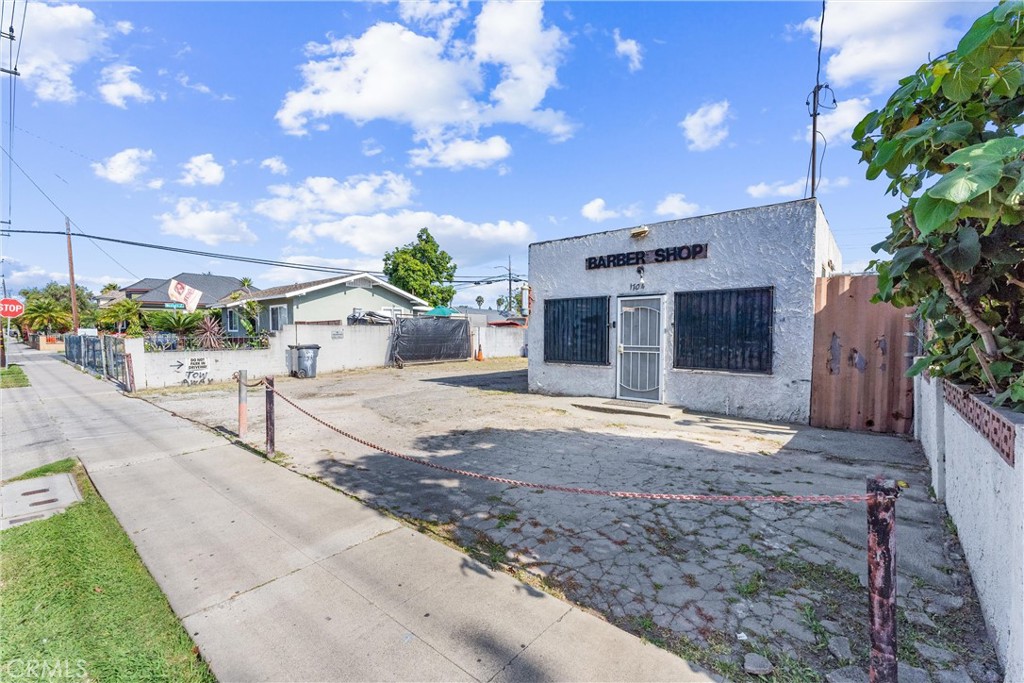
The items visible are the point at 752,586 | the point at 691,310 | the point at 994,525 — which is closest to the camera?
the point at 994,525

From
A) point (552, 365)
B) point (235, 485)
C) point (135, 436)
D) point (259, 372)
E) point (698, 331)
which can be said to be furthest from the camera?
point (259, 372)

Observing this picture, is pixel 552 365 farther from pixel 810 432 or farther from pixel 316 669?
pixel 316 669

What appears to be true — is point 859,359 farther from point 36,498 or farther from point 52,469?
point 52,469

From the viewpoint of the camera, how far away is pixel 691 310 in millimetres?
8570

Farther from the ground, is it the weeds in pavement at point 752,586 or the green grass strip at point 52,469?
the weeds in pavement at point 752,586

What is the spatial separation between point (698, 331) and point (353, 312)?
1899cm

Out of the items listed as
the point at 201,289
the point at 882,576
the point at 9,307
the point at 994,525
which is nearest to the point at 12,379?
the point at 9,307

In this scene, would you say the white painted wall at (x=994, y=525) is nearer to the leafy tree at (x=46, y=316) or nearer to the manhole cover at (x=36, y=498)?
the manhole cover at (x=36, y=498)

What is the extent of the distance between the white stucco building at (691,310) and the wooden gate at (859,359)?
21cm

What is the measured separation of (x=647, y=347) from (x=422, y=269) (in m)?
24.9

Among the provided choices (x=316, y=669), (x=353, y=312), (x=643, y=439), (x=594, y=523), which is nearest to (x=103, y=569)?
(x=316, y=669)

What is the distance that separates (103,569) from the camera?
3.15 metres

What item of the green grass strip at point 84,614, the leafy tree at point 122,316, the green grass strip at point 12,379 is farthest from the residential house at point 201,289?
the green grass strip at point 84,614

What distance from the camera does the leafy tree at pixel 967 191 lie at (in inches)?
66.9
